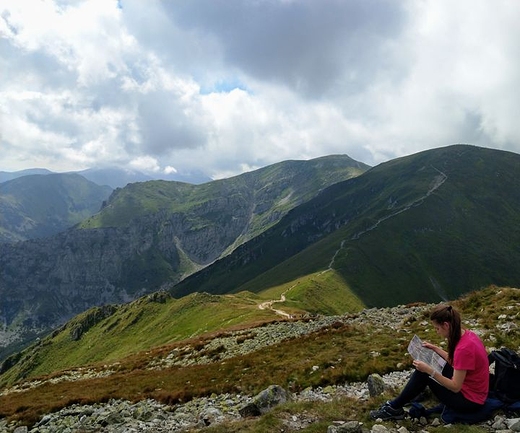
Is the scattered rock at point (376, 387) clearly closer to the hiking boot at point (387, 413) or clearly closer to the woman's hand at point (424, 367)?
the hiking boot at point (387, 413)

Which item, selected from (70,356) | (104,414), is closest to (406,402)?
(104,414)

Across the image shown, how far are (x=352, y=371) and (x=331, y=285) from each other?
162 metres

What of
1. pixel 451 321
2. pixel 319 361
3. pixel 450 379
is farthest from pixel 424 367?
pixel 319 361

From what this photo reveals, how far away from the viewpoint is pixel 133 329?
5492 inches

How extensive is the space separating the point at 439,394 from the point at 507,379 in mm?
1970

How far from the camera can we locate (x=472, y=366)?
36.0 ft

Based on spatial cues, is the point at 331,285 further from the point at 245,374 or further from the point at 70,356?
the point at 245,374

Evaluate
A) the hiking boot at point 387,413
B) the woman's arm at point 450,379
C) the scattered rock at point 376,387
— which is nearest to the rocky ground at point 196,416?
the scattered rock at point 376,387

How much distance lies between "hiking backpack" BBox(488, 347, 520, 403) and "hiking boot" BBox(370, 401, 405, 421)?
8.94ft

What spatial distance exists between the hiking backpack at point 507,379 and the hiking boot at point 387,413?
2.73 metres

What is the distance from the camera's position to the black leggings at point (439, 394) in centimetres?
1123

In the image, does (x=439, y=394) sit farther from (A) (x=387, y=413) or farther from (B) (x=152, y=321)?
(B) (x=152, y=321)

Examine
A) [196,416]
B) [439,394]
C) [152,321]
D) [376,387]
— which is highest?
[439,394]

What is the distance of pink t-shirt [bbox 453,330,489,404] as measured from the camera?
36.0 ft
